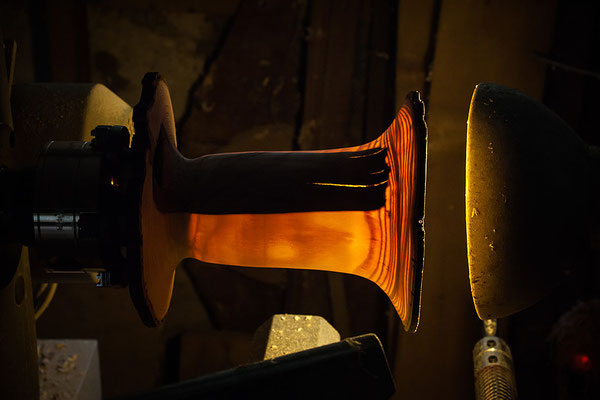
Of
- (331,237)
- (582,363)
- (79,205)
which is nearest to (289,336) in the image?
(331,237)

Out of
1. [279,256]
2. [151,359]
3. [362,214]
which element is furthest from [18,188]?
[151,359]

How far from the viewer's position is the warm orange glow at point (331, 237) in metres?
0.64

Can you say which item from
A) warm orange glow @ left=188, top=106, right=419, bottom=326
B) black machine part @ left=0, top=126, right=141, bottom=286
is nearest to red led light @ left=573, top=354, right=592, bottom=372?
warm orange glow @ left=188, top=106, right=419, bottom=326

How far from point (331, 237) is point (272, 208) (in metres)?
0.10

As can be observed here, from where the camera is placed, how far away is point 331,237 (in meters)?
0.72

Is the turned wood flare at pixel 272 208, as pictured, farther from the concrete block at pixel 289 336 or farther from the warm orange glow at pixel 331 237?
the concrete block at pixel 289 336

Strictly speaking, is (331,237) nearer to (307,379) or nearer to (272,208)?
(272,208)

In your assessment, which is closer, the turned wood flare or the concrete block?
the turned wood flare

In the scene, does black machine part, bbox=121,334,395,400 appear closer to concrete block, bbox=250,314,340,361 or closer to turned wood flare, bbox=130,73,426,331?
turned wood flare, bbox=130,73,426,331

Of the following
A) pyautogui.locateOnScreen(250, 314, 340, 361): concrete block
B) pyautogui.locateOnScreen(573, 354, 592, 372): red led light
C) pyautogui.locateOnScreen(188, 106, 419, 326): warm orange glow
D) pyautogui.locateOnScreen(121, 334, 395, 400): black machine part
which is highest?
pyautogui.locateOnScreen(188, 106, 419, 326): warm orange glow

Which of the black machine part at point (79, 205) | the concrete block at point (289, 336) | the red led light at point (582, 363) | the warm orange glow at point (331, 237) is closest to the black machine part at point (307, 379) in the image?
the warm orange glow at point (331, 237)

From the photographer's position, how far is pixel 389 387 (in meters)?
0.63

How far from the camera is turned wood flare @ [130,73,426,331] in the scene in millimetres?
647

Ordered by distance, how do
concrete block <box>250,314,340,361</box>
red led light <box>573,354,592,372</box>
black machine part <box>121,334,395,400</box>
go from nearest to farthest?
black machine part <box>121,334,395,400</box>
concrete block <box>250,314,340,361</box>
red led light <box>573,354,592,372</box>
